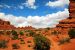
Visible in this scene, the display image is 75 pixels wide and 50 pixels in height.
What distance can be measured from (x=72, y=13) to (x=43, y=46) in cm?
2562

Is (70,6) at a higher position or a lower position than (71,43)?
higher

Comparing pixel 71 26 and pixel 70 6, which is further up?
pixel 70 6

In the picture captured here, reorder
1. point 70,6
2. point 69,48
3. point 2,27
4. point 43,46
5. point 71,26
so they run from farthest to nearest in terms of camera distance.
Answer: point 2,27 < point 70,6 < point 71,26 < point 43,46 < point 69,48

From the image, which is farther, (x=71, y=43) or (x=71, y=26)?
(x=71, y=26)

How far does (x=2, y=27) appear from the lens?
508 feet

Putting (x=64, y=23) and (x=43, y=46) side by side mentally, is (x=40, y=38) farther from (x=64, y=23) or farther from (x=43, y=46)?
(x=64, y=23)

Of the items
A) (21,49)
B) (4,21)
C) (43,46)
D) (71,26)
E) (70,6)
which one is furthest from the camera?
(4,21)

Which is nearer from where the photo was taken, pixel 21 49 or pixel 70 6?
pixel 21 49

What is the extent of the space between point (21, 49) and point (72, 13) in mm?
24411

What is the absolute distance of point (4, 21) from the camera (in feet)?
544

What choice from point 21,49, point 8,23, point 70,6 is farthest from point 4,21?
point 21,49

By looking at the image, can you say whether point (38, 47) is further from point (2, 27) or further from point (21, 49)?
point (2, 27)

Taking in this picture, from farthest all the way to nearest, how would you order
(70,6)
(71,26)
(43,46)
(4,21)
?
(4,21), (70,6), (71,26), (43,46)

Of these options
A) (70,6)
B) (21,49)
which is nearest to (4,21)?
(70,6)
